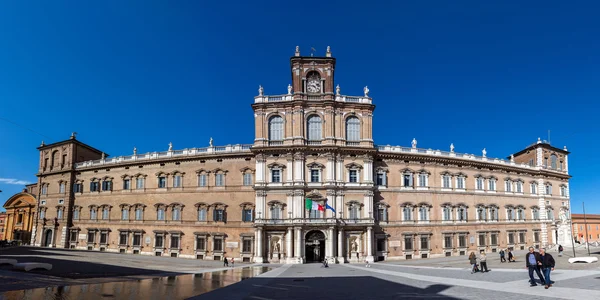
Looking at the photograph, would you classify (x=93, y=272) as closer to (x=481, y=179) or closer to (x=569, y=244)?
(x=481, y=179)

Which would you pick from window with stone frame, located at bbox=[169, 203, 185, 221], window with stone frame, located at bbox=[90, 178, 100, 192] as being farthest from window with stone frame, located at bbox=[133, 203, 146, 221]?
window with stone frame, located at bbox=[90, 178, 100, 192]

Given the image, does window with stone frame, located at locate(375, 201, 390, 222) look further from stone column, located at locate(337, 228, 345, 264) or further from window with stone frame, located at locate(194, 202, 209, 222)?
window with stone frame, located at locate(194, 202, 209, 222)

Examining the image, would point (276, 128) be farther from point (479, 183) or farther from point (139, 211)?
point (479, 183)

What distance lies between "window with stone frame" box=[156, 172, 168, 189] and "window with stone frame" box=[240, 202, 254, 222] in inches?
510

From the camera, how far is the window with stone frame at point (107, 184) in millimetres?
58219

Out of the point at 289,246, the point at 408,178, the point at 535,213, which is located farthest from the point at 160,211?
the point at 535,213

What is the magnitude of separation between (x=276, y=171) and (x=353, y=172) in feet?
32.0

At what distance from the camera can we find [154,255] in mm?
51750

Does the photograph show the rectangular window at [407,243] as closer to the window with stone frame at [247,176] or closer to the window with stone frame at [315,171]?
the window with stone frame at [315,171]

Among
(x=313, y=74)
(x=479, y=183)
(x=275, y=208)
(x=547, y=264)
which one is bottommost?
(x=547, y=264)

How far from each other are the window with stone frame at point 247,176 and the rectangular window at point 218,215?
188 inches

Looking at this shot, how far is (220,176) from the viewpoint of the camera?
5066 cm

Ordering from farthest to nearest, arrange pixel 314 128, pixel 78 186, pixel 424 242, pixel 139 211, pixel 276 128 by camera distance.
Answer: pixel 78 186, pixel 139 211, pixel 424 242, pixel 276 128, pixel 314 128

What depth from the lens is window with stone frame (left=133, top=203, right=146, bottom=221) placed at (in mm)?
54438
